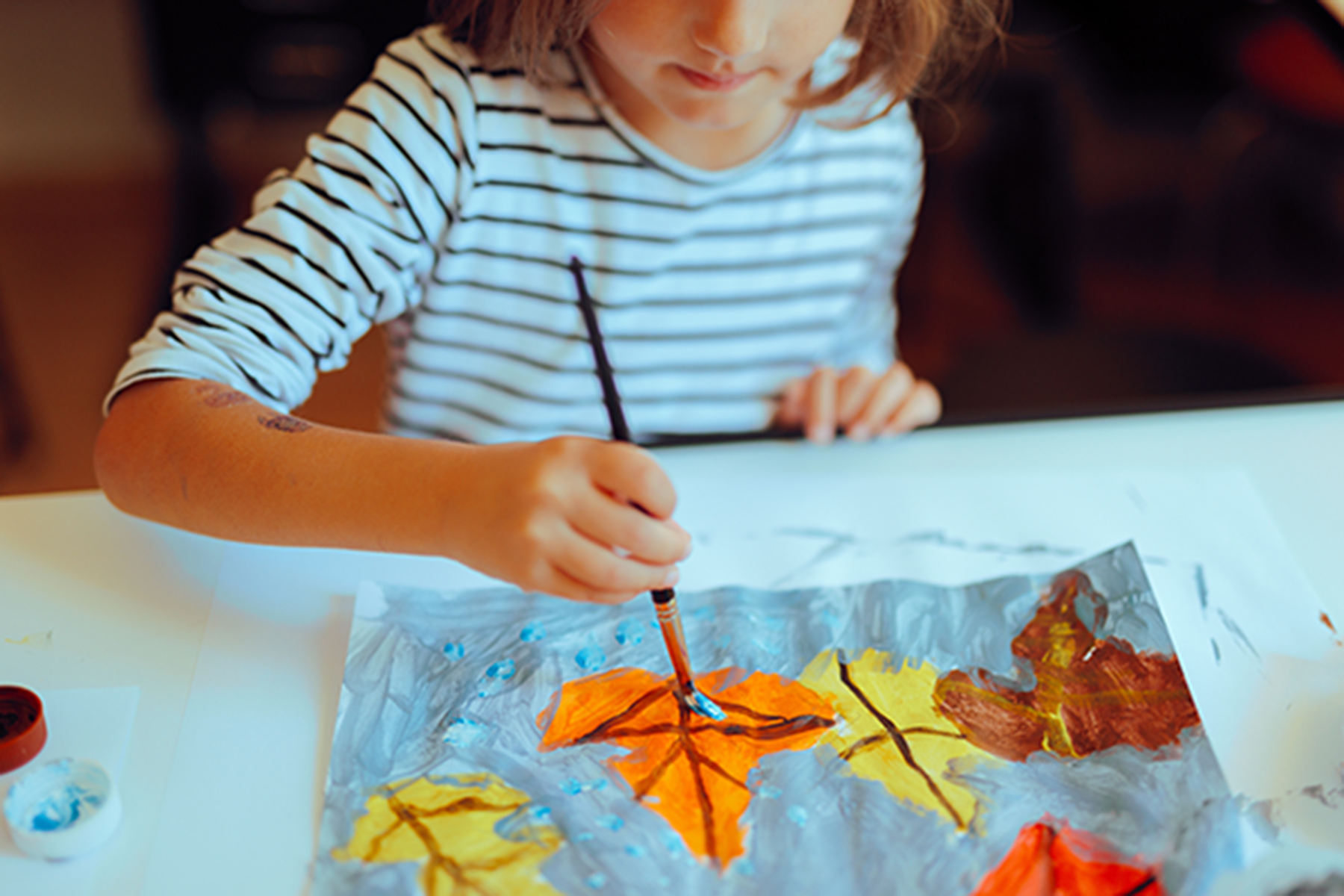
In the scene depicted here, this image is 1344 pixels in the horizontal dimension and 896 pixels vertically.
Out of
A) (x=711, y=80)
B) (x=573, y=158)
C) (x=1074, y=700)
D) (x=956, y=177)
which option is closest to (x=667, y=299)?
(x=573, y=158)

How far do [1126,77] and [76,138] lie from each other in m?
2.01

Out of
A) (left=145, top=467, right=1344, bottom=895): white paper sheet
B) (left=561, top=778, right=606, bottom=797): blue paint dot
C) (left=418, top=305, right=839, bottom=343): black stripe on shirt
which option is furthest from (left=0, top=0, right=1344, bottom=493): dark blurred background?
(left=561, top=778, right=606, bottom=797): blue paint dot

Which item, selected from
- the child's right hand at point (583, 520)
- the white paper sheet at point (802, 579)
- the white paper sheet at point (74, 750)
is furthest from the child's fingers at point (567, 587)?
the white paper sheet at point (74, 750)

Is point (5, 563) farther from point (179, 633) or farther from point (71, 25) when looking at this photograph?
point (71, 25)

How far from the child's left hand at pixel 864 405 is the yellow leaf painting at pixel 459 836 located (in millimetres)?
345

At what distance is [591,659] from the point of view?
0.60 m

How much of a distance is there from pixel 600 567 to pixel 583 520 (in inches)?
0.9

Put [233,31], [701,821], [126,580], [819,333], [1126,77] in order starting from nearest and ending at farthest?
[701,821]
[126,580]
[819,333]
[233,31]
[1126,77]

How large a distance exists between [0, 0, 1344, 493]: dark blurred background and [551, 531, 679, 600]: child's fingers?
119 cm

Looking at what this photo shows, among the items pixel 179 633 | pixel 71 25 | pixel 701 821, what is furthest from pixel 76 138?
pixel 701 821

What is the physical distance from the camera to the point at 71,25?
217 centimetres

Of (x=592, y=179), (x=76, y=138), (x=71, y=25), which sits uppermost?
(x=592, y=179)

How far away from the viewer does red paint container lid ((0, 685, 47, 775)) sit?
53 cm

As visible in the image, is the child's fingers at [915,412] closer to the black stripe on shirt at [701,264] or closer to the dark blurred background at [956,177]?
the black stripe on shirt at [701,264]
